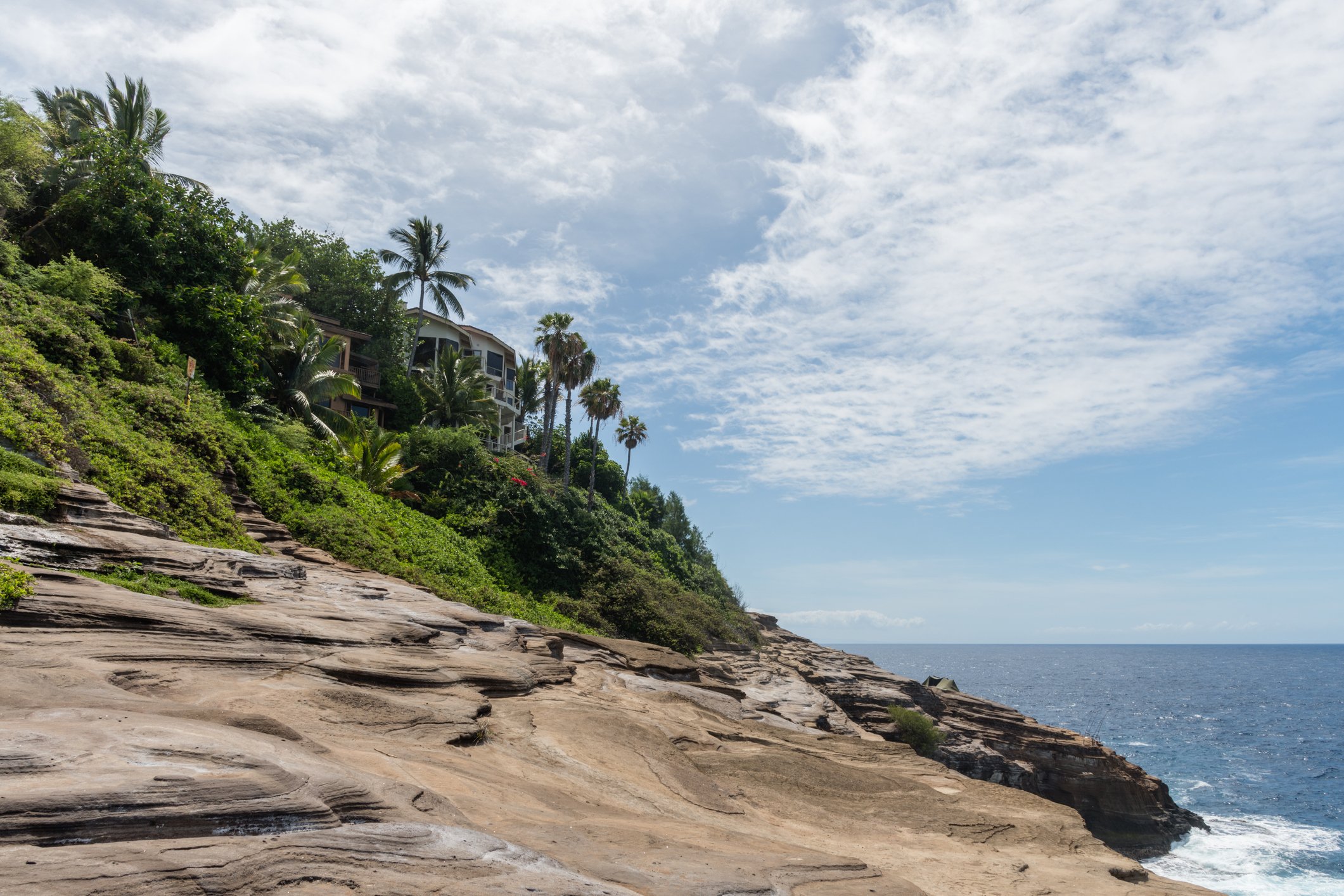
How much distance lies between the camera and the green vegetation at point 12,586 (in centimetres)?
908

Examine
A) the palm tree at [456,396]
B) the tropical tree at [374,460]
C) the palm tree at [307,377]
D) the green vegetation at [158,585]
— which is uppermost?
the palm tree at [456,396]

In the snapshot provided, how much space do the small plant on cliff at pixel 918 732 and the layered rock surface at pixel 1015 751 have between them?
33 cm

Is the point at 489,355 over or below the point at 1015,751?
over

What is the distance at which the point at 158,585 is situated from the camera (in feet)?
39.8

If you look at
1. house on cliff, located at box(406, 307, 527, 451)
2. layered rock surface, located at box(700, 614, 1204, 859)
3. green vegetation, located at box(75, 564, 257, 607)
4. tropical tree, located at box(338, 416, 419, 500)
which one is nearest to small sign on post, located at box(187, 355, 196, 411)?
tropical tree, located at box(338, 416, 419, 500)

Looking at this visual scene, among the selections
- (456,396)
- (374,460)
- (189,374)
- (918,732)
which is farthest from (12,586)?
(456,396)

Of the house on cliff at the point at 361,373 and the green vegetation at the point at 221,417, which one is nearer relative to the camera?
the green vegetation at the point at 221,417

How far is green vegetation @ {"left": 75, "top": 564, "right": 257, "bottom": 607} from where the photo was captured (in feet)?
38.1

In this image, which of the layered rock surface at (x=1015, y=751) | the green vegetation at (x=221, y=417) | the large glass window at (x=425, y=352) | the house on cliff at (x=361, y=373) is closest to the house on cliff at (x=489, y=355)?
the large glass window at (x=425, y=352)

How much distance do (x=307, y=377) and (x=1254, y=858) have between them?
4480 centimetres

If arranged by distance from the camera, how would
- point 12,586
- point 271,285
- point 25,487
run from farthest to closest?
point 271,285, point 25,487, point 12,586

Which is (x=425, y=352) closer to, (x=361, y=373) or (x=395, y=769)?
(x=361, y=373)

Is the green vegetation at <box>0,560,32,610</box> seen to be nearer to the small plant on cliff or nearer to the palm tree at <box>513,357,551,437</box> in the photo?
Answer: the small plant on cliff

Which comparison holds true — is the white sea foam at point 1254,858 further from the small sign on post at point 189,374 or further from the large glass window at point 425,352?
the large glass window at point 425,352
